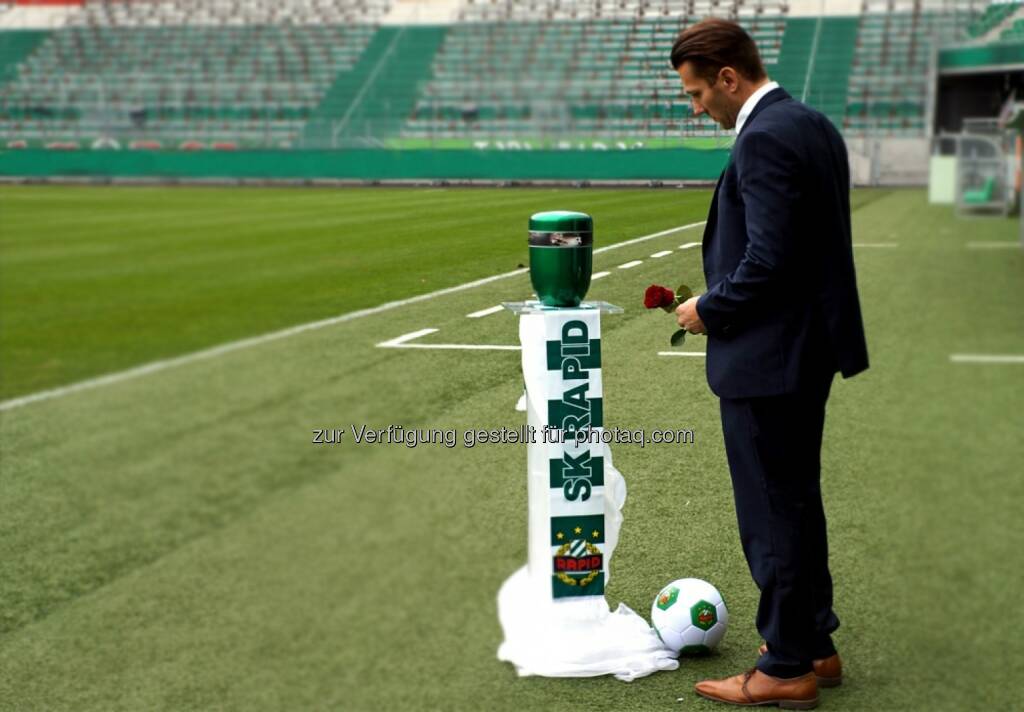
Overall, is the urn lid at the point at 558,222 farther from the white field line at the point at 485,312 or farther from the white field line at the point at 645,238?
the white field line at the point at 485,312

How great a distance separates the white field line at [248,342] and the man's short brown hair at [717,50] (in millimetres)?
945

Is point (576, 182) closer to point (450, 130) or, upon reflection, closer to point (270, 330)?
point (450, 130)

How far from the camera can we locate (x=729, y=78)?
7.94ft

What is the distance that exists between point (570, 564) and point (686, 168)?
4.32ft

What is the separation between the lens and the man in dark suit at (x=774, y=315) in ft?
7.70

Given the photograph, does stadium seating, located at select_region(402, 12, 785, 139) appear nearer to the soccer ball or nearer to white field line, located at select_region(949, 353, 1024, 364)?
the soccer ball

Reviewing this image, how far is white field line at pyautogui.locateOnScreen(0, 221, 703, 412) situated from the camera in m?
1.67

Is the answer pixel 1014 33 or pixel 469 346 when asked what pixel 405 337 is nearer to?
pixel 469 346

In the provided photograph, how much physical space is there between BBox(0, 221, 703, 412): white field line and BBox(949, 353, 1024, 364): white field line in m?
3.75

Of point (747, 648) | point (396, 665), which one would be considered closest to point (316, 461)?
point (396, 665)

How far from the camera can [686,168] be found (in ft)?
11.5

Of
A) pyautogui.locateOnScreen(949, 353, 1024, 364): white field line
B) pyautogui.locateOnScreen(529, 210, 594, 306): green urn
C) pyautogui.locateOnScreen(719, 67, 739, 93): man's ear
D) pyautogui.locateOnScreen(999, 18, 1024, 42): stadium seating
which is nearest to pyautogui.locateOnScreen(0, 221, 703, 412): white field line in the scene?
pyautogui.locateOnScreen(529, 210, 594, 306): green urn

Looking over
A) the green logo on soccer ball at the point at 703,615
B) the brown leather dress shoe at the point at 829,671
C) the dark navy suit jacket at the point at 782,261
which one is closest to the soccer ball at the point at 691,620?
the green logo on soccer ball at the point at 703,615

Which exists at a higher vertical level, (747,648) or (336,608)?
(336,608)
